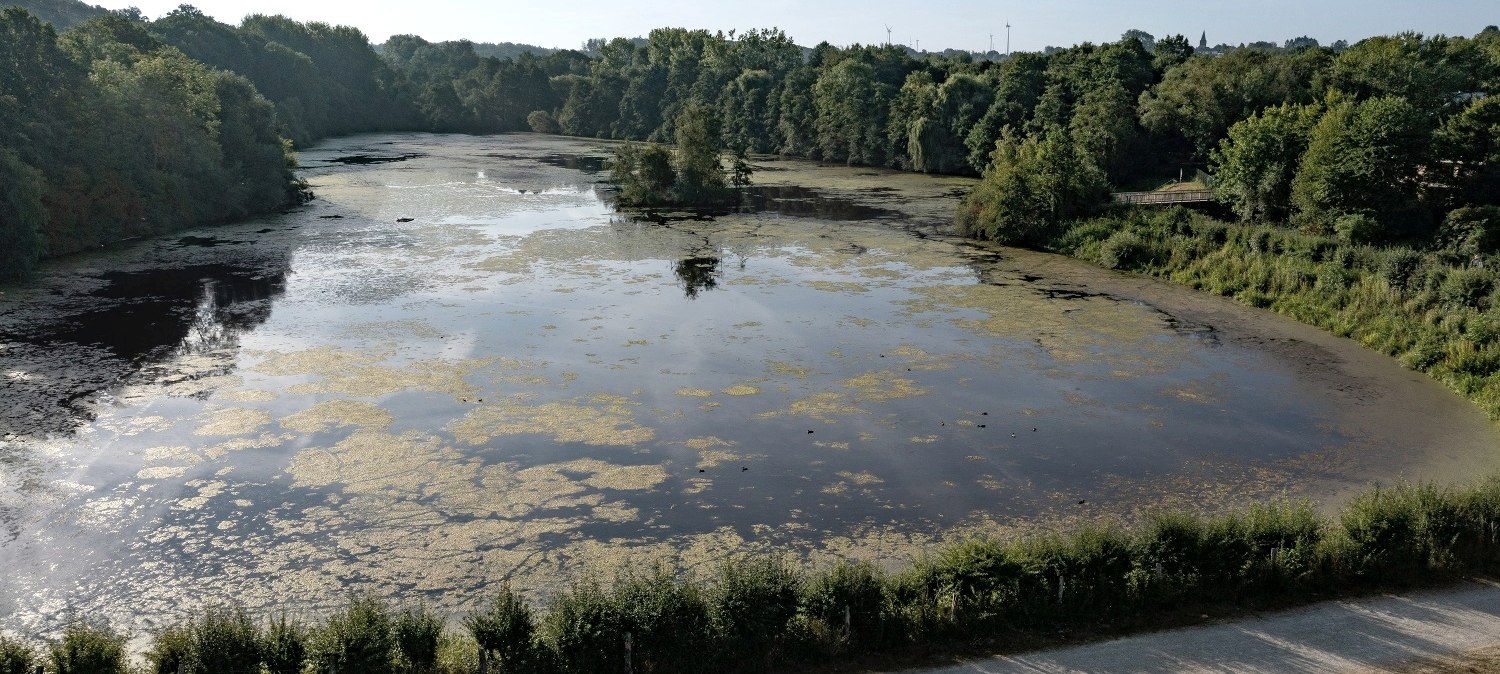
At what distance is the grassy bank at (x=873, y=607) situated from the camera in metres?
12.1

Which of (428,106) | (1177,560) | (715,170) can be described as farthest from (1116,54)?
(428,106)

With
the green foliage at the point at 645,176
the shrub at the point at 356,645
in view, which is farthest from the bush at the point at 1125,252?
the shrub at the point at 356,645

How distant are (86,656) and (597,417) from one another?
11.9 m

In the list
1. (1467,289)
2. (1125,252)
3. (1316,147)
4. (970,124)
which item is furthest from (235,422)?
(970,124)

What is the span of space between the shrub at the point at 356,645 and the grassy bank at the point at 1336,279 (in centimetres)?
2366

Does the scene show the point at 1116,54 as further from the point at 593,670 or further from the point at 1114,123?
the point at 593,670

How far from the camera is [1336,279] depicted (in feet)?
108

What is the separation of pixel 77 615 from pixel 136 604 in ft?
2.35

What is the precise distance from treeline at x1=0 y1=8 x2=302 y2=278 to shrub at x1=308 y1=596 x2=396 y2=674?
3039cm

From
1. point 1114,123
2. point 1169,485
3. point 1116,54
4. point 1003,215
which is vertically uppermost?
point 1116,54

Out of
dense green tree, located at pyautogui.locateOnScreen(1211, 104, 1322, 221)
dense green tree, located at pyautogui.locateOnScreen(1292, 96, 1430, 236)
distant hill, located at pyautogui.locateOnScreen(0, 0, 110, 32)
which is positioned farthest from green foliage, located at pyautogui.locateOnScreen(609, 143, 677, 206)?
distant hill, located at pyautogui.locateOnScreen(0, 0, 110, 32)

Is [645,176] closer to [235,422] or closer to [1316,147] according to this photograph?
[1316,147]

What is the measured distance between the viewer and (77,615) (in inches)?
573

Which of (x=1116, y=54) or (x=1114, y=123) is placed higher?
(x=1116, y=54)
